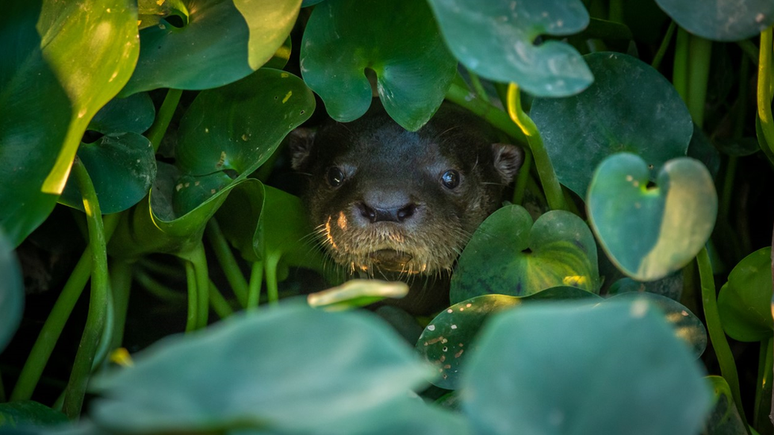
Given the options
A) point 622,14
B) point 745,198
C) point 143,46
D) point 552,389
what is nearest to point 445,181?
point 622,14

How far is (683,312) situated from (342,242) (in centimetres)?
95

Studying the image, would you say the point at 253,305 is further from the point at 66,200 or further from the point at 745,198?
the point at 745,198

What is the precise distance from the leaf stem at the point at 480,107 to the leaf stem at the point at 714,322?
515 millimetres

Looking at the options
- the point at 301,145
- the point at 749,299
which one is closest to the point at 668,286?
the point at 749,299

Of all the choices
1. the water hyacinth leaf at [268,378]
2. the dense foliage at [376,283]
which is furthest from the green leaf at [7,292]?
the water hyacinth leaf at [268,378]

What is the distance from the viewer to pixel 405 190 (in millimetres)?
1979

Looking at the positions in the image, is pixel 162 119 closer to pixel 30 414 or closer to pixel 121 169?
pixel 121 169

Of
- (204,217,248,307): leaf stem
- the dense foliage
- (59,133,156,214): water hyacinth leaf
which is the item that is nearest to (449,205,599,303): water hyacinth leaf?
the dense foliage

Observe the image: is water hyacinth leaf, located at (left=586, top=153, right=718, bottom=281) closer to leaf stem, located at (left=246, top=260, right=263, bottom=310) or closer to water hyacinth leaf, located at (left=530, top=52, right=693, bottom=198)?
water hyacinth leaf, located at (left=530, top=52, right=693, bottom=198)

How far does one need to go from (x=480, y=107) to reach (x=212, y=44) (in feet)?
2.26

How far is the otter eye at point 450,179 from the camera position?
7.13 feet

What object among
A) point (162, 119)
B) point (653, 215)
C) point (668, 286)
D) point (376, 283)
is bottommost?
point (668, 286)

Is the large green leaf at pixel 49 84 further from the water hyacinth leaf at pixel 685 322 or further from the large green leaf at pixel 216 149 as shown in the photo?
the water hyacinth leaf at pixel 685 322

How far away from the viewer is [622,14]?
184cm
